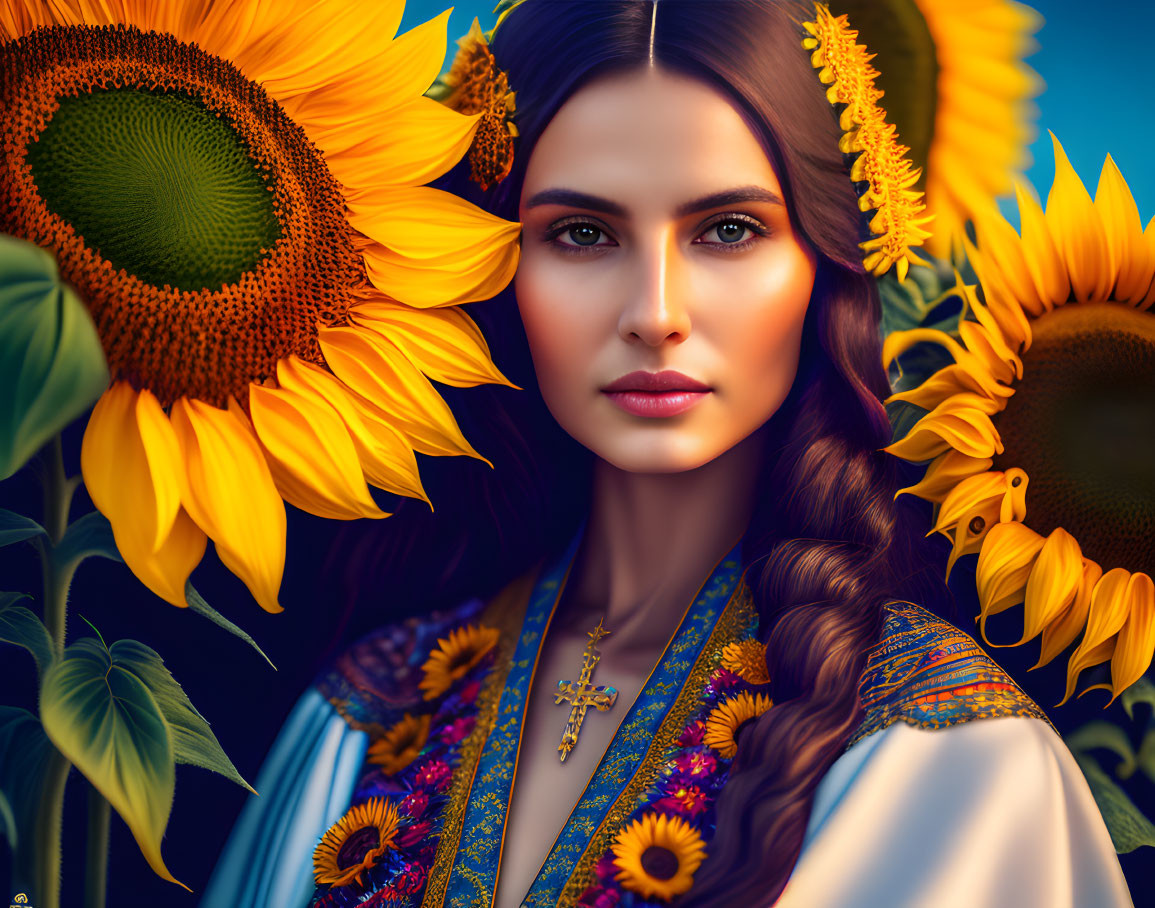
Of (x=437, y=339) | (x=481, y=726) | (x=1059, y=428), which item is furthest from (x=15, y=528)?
(x=1059, y=428)

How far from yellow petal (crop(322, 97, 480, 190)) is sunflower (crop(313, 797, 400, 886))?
27.2 inches

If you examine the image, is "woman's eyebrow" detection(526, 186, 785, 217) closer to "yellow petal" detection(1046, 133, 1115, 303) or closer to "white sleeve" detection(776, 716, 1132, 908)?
"yellow petal" detection(1046, 133, 1115, 303)

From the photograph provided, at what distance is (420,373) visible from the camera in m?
1.20

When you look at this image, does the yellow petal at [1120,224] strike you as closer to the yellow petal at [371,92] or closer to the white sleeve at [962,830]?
the white sleeve at [962,830]

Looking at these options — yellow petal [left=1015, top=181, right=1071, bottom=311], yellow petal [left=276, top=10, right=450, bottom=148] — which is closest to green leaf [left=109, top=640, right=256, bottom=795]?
yellow petal [left=276, top=10, right=450, bottom=148]

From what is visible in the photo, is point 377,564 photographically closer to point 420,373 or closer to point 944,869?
point 420,373

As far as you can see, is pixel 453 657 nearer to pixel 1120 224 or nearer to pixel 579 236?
pixel 579 236

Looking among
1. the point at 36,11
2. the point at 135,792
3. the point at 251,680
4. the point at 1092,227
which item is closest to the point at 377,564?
the point at 251,680

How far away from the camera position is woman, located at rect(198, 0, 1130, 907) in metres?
1.04

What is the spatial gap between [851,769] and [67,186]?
0.95m

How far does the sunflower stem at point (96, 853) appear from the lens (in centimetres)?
116

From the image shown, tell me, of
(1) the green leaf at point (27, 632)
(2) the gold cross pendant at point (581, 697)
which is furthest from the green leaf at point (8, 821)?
(2) the gold cross pendant at point (581, 697)

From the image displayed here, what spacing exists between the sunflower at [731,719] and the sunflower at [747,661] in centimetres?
2

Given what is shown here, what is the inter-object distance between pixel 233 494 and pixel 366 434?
0.16 metres
